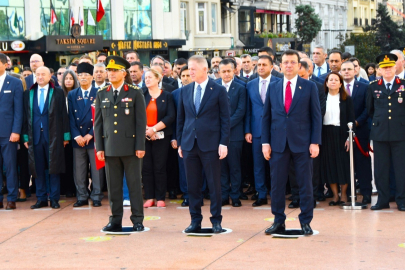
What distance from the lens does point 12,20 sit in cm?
3114

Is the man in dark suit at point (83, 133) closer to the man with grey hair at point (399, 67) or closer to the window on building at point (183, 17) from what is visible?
the man with grey hair at point (399, 67)

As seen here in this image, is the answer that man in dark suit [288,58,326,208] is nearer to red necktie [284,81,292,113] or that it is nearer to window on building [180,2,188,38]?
red necktie [284,81,292,113]

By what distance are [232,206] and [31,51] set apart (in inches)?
933

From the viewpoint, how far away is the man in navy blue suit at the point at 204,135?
821cm

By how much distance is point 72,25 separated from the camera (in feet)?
106

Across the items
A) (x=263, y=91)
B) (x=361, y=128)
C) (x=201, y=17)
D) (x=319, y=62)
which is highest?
(x=201, y=17)

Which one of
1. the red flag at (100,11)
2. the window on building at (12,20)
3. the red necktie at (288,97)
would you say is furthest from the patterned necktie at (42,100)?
the red flag at (100,11)

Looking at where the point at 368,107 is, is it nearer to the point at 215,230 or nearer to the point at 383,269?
the point at 215,230

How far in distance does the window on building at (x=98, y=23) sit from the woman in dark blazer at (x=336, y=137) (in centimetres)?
2631

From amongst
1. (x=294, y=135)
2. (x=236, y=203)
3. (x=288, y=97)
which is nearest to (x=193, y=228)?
(x=294, y=135)

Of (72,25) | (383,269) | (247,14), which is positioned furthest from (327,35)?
(383,269)

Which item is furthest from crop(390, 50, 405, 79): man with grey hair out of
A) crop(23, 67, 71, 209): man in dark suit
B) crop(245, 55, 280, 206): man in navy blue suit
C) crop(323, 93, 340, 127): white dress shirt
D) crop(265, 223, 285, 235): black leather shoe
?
crop(23, 67, 71, 209): man in dark suit

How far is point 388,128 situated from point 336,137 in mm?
838

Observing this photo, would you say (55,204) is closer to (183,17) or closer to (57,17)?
(57,17)
